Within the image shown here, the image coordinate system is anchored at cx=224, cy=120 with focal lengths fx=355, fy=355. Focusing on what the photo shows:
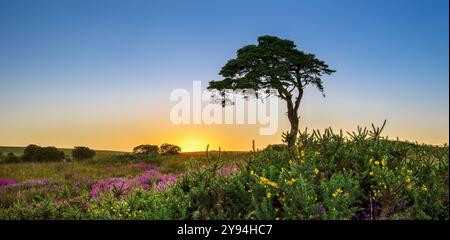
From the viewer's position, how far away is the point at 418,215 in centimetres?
275

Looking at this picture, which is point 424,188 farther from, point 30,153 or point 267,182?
point 30,153

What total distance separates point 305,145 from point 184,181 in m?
1.41

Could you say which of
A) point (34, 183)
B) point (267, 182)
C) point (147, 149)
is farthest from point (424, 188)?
point (147, 149)

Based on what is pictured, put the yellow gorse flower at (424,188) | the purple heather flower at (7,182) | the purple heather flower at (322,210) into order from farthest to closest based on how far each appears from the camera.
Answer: the purple heather flower at (7,182) → the yellow gorse flower at (424,188) → the purple heather flower at (322,210)

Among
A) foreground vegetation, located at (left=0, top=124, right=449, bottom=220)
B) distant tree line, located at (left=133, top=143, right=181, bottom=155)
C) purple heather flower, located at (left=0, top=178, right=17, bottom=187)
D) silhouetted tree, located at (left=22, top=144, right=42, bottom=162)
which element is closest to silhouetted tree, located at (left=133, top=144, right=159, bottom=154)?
distant tree line, located at (left=133, top=143, right=181, bottom=155)

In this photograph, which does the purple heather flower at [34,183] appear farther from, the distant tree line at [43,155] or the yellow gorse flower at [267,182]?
the distant tree line at [43,155]

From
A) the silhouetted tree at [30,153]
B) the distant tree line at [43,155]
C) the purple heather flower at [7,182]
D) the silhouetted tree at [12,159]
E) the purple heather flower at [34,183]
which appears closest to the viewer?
the purple heather flower at [34,183]

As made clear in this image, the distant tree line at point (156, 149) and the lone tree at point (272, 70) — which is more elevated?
the lone tree at point (272, 70)

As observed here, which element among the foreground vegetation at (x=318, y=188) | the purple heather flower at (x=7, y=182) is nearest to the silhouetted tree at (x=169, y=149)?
the purple heather flower at (x=7, y=182)

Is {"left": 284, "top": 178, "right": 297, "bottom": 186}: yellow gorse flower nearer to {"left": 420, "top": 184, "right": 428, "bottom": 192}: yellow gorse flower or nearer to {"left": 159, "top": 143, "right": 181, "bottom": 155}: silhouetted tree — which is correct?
{"left": 420, "top": 184, "right": 428, "bottom": 192}: yellow gorse flower

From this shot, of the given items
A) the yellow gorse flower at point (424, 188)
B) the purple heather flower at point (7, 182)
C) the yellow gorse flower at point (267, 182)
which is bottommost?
the purple heather flower at point (7, 182)

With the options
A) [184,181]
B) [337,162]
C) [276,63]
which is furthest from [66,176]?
[276,63]

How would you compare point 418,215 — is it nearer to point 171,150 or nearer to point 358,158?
point 358,158

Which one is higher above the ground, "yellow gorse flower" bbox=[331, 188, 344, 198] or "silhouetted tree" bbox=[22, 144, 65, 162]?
"yellow gorse flower" bbox=[331, 188, 344, 198]
